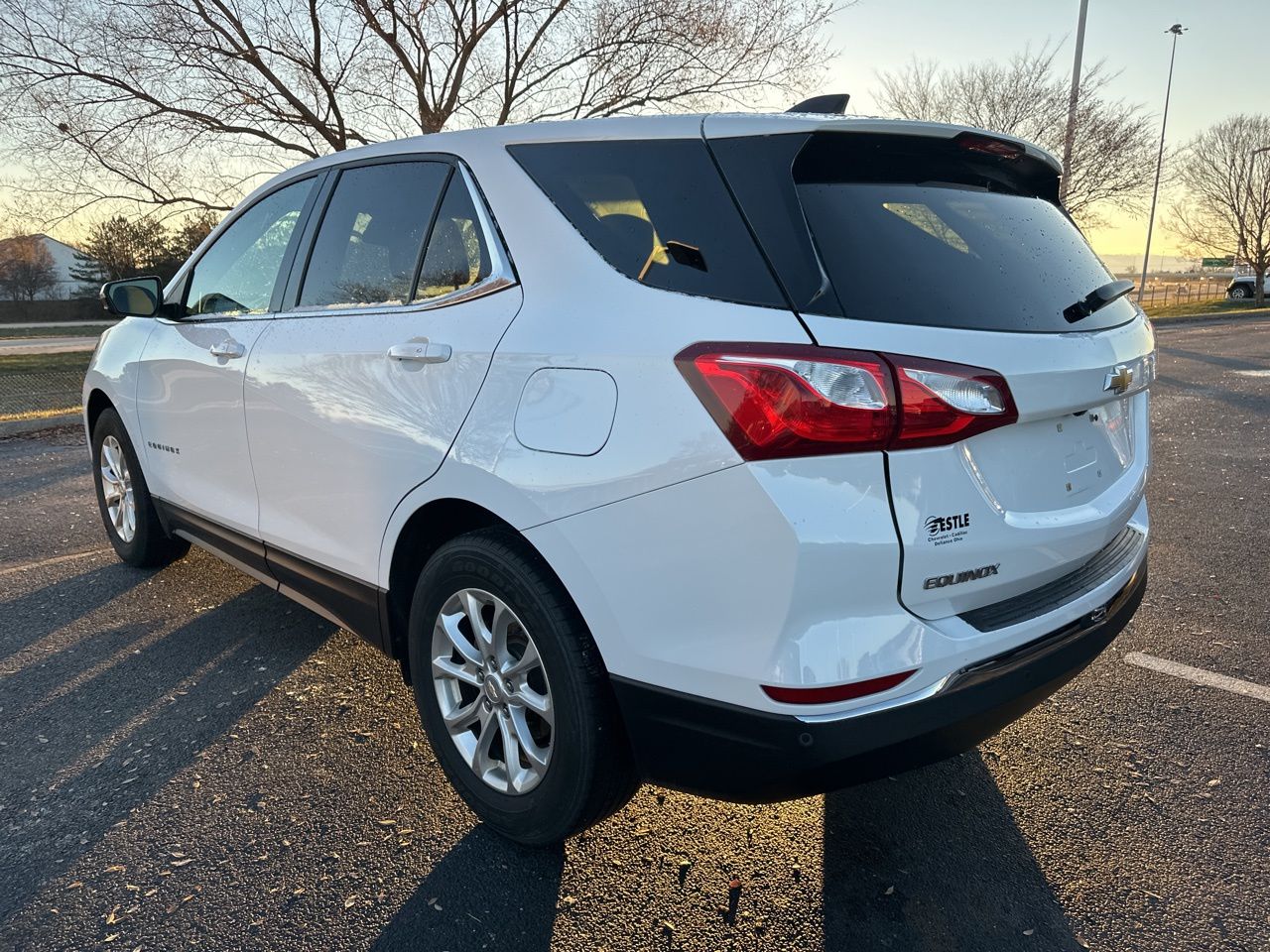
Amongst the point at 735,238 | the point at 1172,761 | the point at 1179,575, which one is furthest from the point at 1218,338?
the point at 735,238

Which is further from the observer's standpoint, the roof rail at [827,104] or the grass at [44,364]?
the grass at [44,364]

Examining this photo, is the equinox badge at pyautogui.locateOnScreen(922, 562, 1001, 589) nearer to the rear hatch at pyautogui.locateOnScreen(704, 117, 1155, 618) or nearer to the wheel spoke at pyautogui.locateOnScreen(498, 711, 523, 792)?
the rear hatch at pyautogui.locateOnScreen(704, 117, 1155, 618)

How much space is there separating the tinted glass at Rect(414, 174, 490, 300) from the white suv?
0.01m

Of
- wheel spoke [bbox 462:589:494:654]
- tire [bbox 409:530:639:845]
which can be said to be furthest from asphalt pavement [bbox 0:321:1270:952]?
wheel spoke [bbox 462:589:494:654]

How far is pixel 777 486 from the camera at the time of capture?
1663 millimetres

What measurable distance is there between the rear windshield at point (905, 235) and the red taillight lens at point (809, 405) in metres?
0.12

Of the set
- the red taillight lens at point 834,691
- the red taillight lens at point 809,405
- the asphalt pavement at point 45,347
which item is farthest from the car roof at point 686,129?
the asphalt pavement at point 45,347

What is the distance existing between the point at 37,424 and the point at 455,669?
9.23 m

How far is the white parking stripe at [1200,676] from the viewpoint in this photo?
3.09 metres

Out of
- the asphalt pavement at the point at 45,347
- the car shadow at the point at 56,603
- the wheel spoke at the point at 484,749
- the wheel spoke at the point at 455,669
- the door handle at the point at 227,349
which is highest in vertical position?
the door handle at the point at 227,349

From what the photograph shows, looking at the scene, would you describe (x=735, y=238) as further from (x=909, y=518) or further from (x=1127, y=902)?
(x=1127, y=902)

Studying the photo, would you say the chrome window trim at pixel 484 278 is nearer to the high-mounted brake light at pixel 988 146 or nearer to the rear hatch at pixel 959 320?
the rear hatch at pixel 959 320

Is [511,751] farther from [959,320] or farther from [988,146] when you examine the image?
[988,146]

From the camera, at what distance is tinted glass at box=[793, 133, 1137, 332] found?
1.81 m
